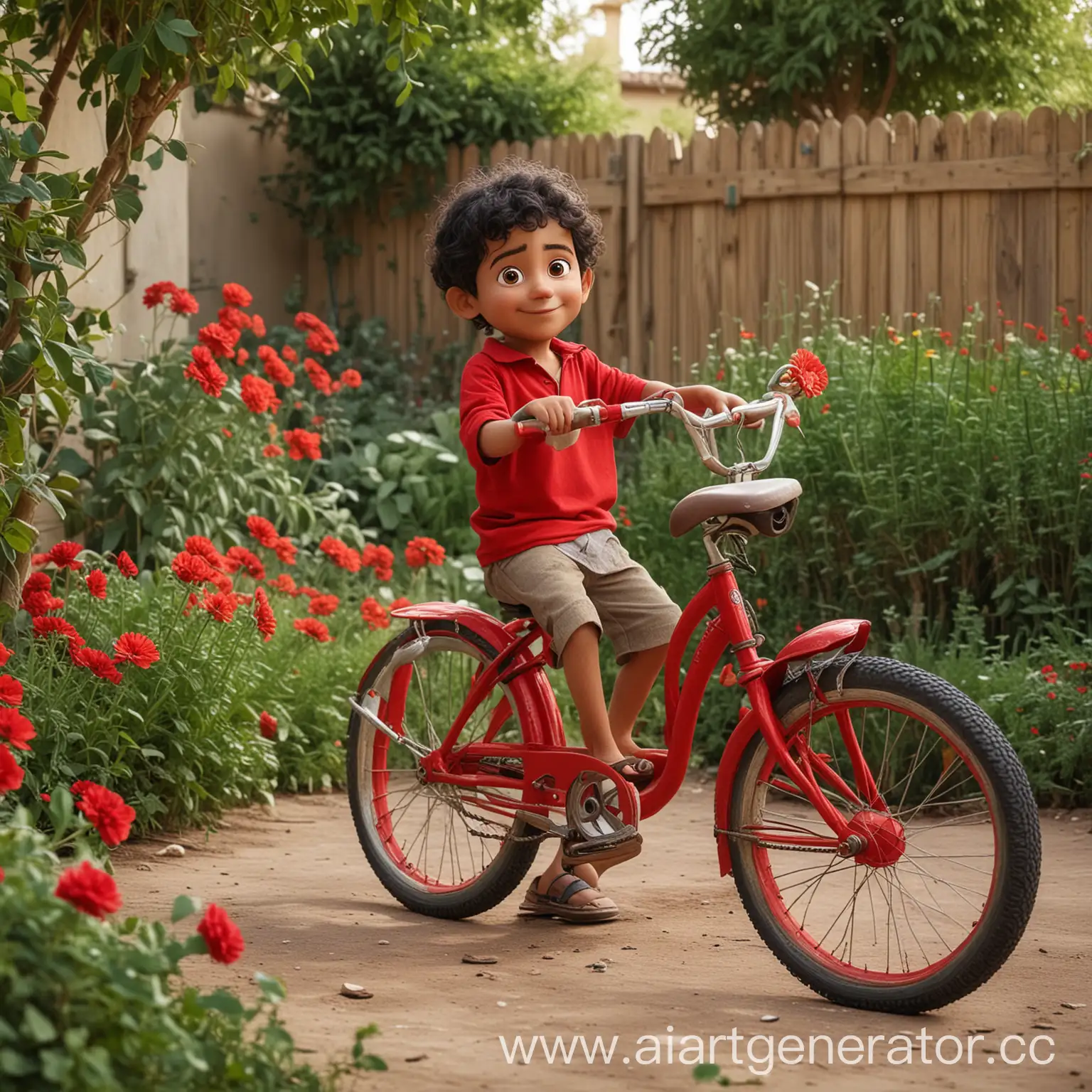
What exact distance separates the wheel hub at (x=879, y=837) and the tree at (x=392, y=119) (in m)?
7.64

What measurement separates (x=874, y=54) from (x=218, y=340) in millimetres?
8480

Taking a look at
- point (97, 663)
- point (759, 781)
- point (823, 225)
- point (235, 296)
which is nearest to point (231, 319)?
point (235, 296)

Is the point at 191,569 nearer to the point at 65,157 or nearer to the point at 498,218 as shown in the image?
the point at 65,157

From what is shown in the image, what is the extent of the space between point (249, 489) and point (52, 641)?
1.99m

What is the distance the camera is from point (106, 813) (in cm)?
262

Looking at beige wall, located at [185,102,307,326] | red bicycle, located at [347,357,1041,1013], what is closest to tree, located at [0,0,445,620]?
red bicycle, located at [347,357,1041,1013]

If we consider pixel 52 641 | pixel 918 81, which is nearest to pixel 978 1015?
pixel 52 641

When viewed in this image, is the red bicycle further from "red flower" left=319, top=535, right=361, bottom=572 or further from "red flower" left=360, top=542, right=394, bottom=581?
"red flower" left=360, top=542, right=394, bottom=581

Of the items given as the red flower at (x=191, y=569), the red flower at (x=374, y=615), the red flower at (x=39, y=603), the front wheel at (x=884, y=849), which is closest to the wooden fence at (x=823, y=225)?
the red flower at (x=374, y=615)

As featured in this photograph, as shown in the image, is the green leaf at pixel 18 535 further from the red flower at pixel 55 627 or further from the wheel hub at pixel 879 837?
the wheel hub at pixel 879 837

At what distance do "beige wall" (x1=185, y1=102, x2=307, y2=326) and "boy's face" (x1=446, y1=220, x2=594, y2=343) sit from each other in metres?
5.94

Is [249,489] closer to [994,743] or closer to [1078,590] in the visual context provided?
[1078,590]

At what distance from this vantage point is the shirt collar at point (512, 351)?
377cm

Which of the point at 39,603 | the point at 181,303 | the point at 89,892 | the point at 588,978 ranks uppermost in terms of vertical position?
the point at 181,303
